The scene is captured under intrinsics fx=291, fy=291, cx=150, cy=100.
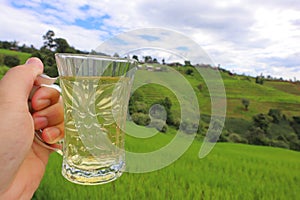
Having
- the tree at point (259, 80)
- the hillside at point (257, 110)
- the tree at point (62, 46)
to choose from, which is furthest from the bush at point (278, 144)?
the tree at point (62, 46)

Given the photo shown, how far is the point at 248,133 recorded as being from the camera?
Answer: 180cm

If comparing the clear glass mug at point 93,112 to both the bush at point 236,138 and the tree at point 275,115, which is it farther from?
the tree at point 275,115

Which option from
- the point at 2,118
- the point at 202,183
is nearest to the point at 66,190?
the point at 202,183

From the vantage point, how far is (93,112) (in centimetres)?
55

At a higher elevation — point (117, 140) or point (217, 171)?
point (117, 140)

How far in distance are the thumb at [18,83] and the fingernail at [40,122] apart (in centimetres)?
7

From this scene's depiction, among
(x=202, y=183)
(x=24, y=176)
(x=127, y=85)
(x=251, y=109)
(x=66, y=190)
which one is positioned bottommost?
(x=66, y=190)

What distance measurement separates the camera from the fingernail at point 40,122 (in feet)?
2.05

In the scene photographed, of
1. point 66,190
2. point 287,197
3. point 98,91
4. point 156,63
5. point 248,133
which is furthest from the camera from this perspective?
point 248,133

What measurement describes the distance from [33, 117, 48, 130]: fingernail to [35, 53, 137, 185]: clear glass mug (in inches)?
3.6

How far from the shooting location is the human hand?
550 mm

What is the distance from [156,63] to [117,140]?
0.57 metres

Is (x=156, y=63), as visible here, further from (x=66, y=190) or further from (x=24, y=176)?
(x=66, y=190)

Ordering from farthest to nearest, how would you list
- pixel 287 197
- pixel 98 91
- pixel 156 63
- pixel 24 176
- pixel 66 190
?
pixel 66 190 → pixel 287 197 → pixel 156 63 → pixel 24 176 → pixel 98 91
